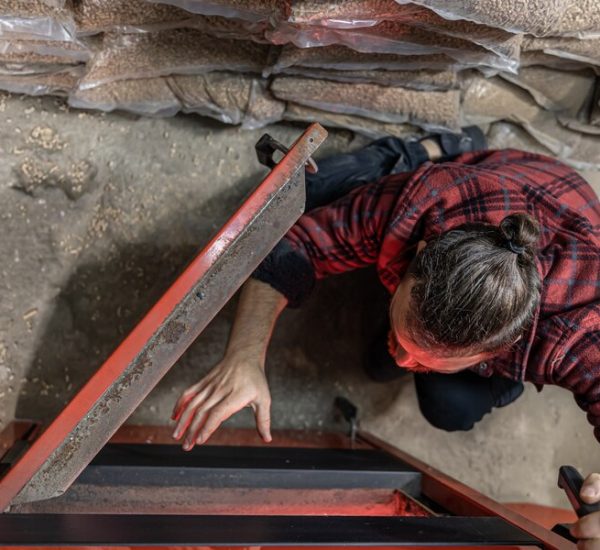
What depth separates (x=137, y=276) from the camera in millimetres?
1256

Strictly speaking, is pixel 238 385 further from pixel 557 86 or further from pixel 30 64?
pixel 557 86

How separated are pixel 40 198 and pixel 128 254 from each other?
185 mm

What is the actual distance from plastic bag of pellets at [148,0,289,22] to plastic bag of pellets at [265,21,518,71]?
25 millimetres

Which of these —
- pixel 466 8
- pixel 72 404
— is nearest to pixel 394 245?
pixel 466 8

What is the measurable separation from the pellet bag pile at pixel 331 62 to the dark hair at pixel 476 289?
302mm

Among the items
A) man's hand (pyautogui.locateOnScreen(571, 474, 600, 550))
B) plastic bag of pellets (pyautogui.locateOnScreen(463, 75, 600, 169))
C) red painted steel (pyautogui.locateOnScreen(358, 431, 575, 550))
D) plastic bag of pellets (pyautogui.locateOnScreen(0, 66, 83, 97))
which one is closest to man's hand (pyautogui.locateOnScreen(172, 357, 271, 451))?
red painted steel (pyautogui.locateOnScreen(358, 431, 575, 550))

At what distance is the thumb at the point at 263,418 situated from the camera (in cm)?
83

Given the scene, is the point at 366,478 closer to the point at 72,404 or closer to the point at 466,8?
the point at 72,404

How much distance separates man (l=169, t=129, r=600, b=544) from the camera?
75 cm

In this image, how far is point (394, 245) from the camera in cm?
94

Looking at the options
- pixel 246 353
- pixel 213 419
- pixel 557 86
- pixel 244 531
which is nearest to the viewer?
pixel 244 531

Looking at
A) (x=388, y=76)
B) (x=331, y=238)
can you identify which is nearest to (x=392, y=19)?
(x=388, y=76)

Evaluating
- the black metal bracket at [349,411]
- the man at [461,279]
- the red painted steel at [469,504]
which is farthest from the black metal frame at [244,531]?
the black metal bracket at [349,411]

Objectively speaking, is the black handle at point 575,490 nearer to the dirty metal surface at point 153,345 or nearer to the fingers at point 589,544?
the fingers at point 589,544
